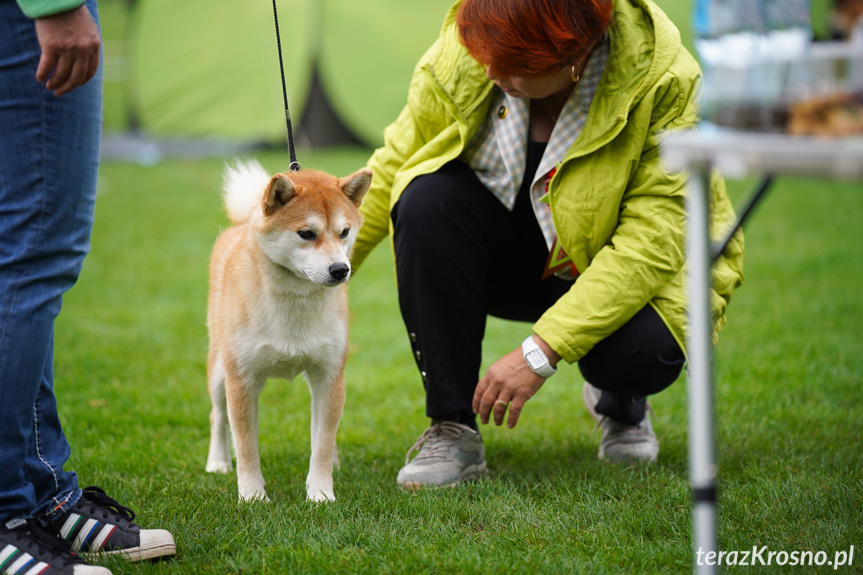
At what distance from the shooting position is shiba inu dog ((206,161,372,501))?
2.13 metres

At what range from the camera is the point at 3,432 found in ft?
5.18

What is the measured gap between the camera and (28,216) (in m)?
1.57

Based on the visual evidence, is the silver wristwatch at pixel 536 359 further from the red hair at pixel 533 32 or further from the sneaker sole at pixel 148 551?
the sneaker sole at pixel 148 551

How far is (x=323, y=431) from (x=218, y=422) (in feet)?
1.50

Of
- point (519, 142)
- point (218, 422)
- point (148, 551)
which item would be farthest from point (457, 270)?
point (148, 551)

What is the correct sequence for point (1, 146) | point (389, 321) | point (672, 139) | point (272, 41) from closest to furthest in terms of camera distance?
point (672, 139) < point (1, 146) < point (389, 321) < point (272, 41)

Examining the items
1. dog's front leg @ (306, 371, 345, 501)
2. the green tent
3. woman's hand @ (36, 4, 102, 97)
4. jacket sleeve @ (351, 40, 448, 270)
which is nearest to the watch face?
dog's front leg @ (306, 371, 345, 501)

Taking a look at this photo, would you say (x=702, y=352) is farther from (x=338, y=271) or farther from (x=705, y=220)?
(x=338, y=271)

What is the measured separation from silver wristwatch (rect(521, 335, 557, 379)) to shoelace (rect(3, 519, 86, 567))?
3.33 ft

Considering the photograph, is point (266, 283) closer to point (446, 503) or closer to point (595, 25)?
point (446, 503)

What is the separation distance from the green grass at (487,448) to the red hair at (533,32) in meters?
1.05

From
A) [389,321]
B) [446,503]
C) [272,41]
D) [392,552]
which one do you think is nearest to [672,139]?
[392,552]

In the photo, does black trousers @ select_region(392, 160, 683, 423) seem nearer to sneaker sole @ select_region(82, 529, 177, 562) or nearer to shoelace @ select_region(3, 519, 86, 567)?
sneaker sole @ select_region(82, 529, 177, 562)

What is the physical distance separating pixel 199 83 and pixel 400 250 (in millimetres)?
7679
